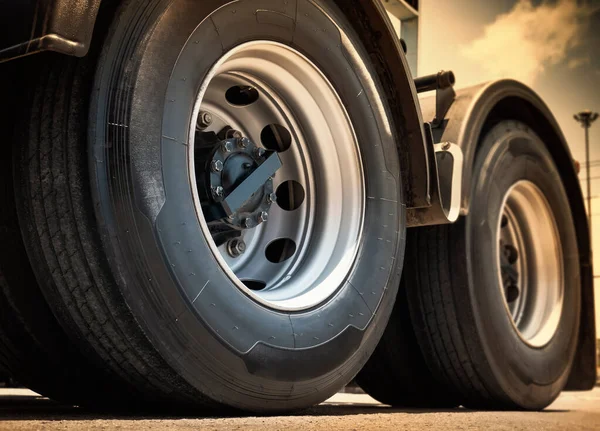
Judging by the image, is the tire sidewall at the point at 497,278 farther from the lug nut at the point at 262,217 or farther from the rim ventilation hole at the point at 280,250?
the lug nut at the point at 262,217

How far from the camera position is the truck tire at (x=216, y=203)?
1.61 m

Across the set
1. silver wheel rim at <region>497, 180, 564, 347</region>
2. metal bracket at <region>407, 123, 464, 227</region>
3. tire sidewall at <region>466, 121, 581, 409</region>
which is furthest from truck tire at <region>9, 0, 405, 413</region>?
silver wheel rim at <region>497, 180, 564, 347</region>

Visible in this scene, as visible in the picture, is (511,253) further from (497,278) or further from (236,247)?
(236,247)

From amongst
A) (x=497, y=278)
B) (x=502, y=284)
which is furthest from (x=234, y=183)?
(x=502, y=284)

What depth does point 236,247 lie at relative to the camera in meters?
2.27

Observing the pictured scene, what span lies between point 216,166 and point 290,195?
45 centimetres

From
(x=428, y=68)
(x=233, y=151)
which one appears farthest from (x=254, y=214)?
(x=428, y=68)

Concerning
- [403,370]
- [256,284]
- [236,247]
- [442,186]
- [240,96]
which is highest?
[240,96]

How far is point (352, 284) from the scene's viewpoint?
86.2 inches

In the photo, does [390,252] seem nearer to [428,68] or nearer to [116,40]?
[116,40]

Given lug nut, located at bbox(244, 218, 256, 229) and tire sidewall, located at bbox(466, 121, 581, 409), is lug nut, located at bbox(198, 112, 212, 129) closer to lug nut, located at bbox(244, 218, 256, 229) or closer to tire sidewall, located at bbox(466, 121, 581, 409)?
lug nut, located at bbox(244, 218, 256, 229)

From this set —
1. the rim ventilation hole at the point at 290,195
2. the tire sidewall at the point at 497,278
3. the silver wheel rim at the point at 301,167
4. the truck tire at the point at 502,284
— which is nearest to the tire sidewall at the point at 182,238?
the silver wheel rim at the point at 301,167

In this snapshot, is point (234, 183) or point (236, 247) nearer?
point (234, 183)

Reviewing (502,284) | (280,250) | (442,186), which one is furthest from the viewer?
(502,284)
